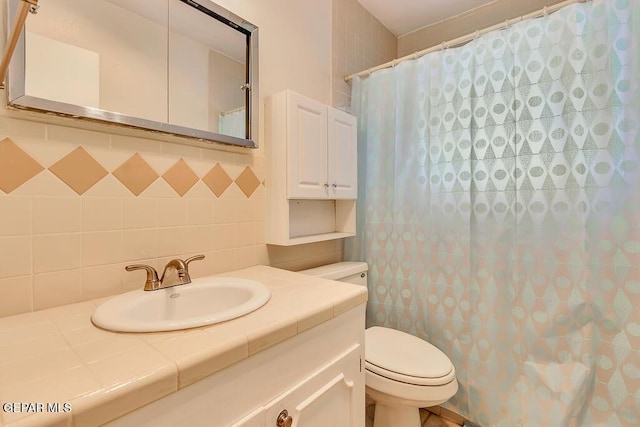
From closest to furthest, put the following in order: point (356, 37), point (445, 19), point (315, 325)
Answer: point (315, 325) → point (356, 37) → point (445, 19)

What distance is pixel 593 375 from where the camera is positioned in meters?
1.15

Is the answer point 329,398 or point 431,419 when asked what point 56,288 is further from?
point 431,419

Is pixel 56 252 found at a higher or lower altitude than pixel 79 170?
lower

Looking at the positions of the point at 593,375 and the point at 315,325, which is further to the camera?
the point at 593,375

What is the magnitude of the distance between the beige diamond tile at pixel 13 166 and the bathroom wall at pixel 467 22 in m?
2.39

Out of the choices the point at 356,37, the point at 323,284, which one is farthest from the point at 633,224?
the point at 356,37

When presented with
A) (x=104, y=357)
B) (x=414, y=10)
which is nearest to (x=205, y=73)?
(x=104, y=357)

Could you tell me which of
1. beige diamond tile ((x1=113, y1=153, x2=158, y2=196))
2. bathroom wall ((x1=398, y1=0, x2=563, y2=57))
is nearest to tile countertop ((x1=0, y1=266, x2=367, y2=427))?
beige diamond tile ((x1=113, y1=153, x2=158, y2=196))

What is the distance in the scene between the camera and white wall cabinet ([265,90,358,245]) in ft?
4.23

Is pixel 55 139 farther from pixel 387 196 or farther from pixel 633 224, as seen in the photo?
pixel 633 224

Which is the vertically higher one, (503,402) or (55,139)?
(55,139)

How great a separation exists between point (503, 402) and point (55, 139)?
2003 millimetres

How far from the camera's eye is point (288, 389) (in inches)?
28.0

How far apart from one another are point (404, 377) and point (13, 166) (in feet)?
4.68
